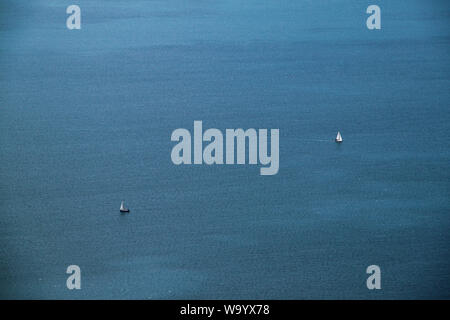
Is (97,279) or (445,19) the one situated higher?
(445,19)

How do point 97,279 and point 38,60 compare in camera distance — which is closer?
point 97,279

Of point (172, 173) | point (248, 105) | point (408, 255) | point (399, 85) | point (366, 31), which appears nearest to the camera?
point (408, 255)

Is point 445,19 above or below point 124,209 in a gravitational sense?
above

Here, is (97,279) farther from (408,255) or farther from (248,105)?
(248,105)

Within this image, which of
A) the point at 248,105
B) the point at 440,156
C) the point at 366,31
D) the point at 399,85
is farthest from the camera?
the point at 366,31

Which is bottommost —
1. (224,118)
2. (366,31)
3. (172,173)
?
(172,173)

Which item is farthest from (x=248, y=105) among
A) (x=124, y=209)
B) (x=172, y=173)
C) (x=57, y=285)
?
(x=57, y=285)

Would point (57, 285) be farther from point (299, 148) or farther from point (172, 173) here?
point (299, 148)

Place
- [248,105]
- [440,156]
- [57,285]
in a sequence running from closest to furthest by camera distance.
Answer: [57,285]
[440,156]
[248,105]

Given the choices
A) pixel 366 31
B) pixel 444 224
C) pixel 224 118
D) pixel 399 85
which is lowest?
pixel 444 224

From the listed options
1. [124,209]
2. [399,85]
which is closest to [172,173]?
[124,209]
